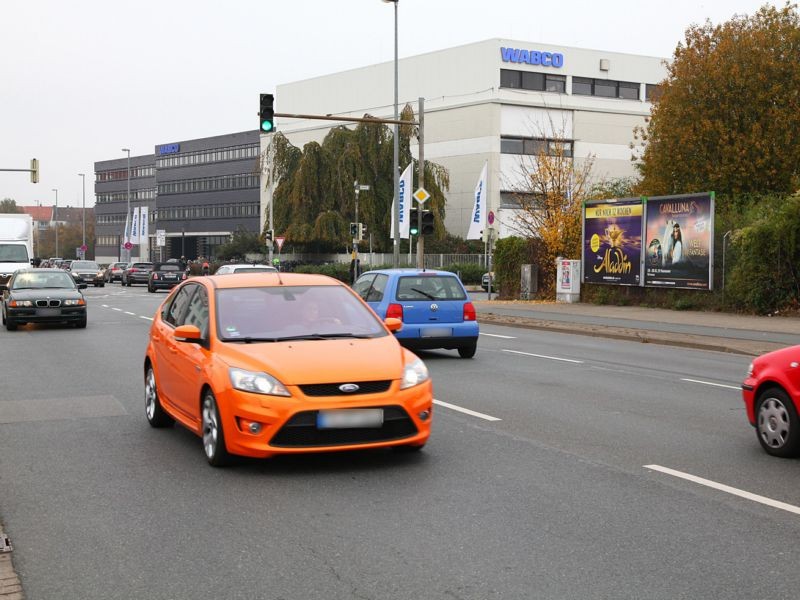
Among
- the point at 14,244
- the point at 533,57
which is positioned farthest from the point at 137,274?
the point at 533,57

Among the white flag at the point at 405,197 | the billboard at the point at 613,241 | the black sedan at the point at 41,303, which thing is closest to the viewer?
the black sedan at the point at 41,303

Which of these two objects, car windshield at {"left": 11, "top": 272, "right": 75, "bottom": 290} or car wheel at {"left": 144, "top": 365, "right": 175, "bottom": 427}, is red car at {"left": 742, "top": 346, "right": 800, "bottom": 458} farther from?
car windshield at {"left": 11, "top": 272, "right": 75, "bottom": 290}

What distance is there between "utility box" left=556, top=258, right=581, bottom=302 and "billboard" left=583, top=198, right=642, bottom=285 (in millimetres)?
291

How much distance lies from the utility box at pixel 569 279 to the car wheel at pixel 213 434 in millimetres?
26138

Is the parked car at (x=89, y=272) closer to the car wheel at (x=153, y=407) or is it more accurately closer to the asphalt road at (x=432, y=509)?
the asphalt road at (x=432, y=509)

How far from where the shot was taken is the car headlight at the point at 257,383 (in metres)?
7.03

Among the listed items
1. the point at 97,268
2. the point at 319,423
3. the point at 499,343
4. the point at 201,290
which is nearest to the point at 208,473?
the point at 319,423

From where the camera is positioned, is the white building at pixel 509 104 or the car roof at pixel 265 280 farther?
the white building at pixel 509 104

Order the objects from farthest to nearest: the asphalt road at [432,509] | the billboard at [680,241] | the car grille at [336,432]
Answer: the billboard at [680,241] → the car grille at [336,432] → the asphalt road at [432,509]

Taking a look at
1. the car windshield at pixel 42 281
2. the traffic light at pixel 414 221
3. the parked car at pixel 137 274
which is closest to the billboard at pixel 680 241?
the traffic light at pixel 414 221

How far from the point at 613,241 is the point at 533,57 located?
41.8 metres

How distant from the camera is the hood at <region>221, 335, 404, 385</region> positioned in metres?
7.10

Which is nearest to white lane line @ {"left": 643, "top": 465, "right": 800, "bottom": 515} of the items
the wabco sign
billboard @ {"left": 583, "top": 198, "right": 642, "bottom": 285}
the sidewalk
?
the sidewalk

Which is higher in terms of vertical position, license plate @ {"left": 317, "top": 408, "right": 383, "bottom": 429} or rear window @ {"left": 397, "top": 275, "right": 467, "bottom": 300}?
rear window @ {"left": 397, "top": 275, "right": 467, "bottom": 300}
